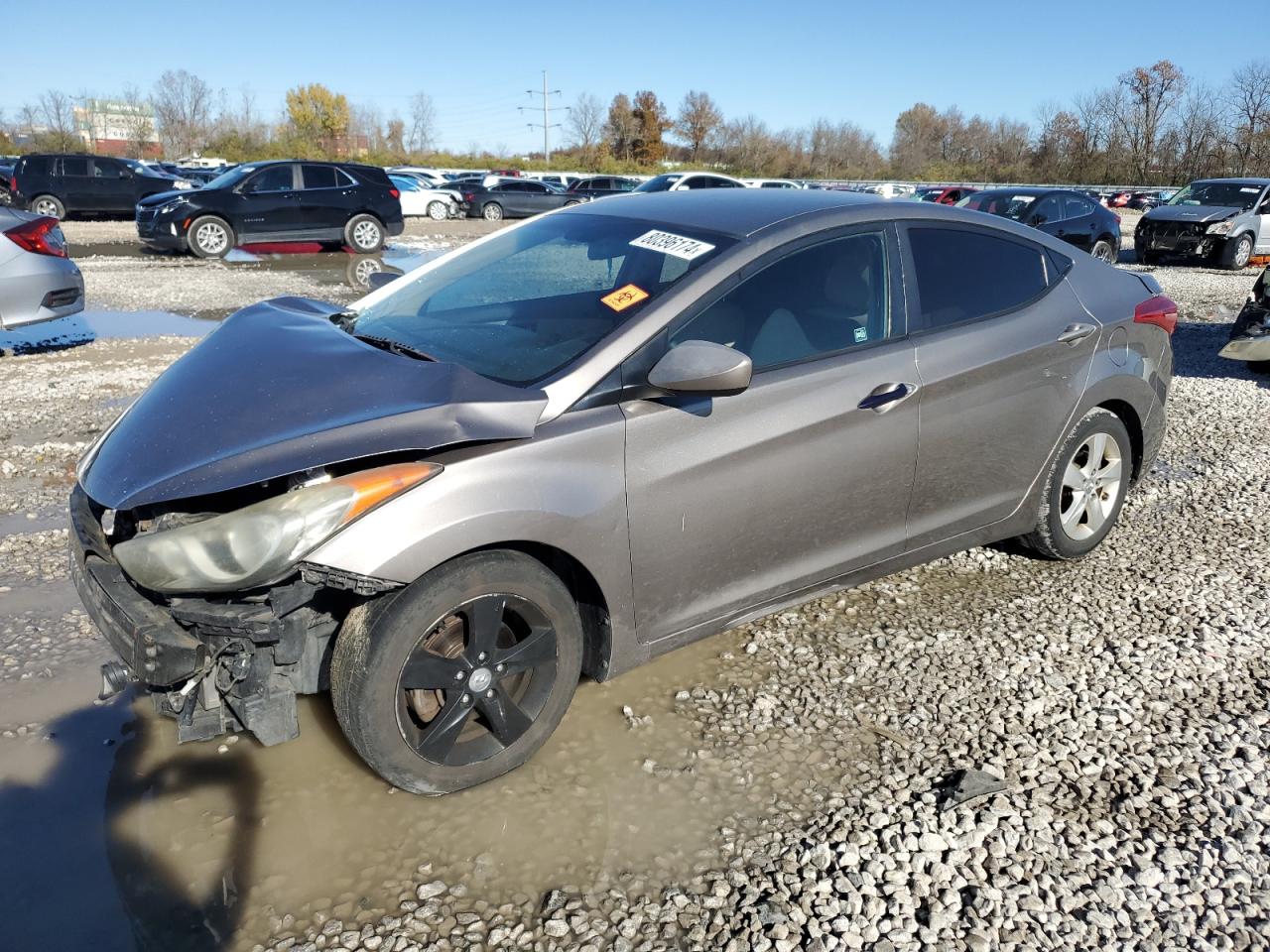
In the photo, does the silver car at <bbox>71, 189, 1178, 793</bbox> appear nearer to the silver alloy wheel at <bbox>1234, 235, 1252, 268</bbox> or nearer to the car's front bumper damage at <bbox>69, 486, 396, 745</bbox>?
the car's front bumper damage at <bbox>69, 486, 396, 745</bbox>

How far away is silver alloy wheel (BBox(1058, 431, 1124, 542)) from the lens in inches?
169

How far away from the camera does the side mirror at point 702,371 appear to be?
278 centimetres

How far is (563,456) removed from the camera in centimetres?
273

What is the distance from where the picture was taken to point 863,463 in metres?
3.38

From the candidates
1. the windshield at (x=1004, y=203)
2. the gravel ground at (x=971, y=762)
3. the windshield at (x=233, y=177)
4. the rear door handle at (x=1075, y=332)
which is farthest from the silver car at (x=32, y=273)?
the windshield at (x=1004, y=203)

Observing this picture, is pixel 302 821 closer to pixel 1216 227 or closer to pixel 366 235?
pixel 366 235

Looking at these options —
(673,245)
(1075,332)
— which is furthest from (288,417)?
(1075,332)

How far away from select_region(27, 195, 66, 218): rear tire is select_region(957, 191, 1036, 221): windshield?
20513 mm

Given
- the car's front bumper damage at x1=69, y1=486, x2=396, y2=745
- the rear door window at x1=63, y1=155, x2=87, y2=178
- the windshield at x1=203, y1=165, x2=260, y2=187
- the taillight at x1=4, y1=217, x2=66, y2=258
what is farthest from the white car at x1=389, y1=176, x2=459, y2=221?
the car's front bumper damage at x1=69, y1=486, x2=396, y2=745

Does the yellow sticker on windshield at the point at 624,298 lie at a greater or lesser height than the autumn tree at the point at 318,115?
lesser

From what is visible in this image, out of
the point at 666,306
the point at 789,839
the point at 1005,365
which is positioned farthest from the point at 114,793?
the point at 1005,365

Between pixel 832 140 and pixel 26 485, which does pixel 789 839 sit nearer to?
pixel 26 485

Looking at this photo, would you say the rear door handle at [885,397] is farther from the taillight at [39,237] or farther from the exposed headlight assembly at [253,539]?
the taillight at [39,237]

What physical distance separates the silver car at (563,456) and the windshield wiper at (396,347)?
14 mm
